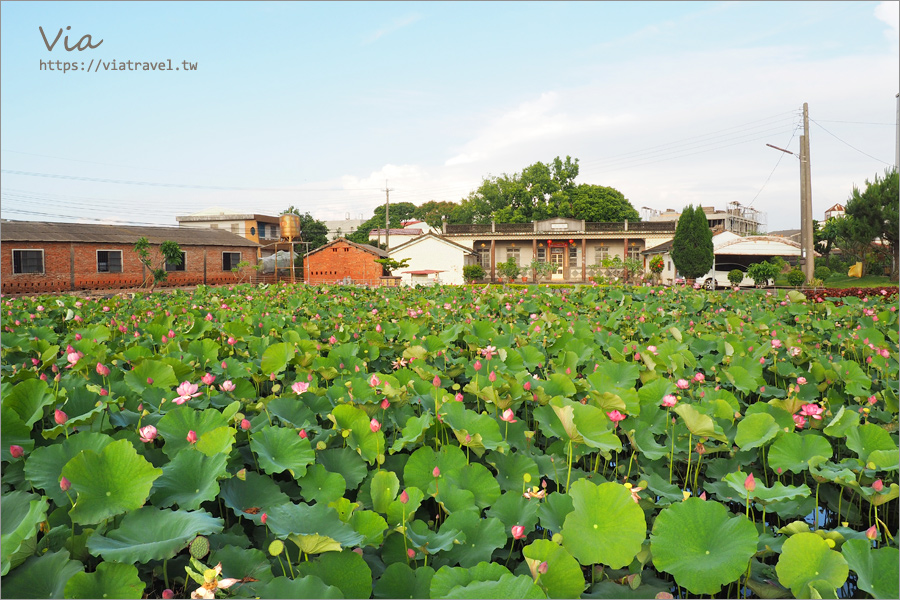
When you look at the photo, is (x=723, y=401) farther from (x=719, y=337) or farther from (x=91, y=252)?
(x=91, y=252)

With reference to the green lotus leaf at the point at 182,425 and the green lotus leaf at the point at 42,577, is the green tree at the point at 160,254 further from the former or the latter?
the green lotus leaf at the point at 42,577

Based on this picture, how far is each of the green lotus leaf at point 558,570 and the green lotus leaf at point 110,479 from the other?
0.67 meters

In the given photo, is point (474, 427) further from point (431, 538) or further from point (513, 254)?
point (513, 254)

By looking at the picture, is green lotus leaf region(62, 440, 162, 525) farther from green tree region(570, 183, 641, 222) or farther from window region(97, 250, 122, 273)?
green tree region(570, 183, 641, 222)

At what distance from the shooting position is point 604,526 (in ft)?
3.27

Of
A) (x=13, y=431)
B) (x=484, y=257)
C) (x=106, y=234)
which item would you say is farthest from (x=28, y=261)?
(x=13, y=431)

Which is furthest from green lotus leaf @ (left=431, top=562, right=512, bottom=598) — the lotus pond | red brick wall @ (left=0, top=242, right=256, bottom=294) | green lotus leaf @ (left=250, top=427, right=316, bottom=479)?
red brick wall @ (left=0, top=242, right=256, bottom=294)

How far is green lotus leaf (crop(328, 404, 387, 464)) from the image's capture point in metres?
1.33

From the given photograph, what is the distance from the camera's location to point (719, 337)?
2.93m

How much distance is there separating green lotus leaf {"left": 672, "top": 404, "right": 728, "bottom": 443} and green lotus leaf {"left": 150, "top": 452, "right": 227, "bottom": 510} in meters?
1.09

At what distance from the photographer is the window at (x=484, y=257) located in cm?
2953

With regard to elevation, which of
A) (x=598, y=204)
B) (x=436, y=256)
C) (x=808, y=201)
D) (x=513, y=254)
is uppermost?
(x=598, y=204)

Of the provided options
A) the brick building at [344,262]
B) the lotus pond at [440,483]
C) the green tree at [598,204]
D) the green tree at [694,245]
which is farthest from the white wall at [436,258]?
the lotus pond at [440,483]

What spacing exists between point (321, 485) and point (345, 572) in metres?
0.36
